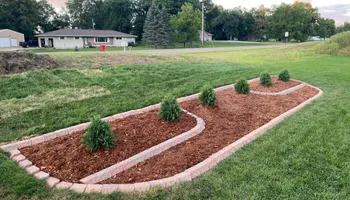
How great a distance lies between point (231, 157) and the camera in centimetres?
325

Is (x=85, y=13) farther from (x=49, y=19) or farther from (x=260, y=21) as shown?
(x=260, y=21)

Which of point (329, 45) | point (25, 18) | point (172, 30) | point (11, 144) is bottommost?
point (11, 144)

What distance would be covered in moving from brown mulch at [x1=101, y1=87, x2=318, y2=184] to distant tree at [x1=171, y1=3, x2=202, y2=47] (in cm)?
2938

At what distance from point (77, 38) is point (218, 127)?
34.2 metres

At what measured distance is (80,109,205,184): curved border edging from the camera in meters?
2.76

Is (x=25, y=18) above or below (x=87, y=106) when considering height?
above

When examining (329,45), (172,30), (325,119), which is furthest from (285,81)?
(172,30)

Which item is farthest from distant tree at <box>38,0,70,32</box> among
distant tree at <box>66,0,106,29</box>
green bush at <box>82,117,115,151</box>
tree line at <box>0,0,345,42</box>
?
green bush at <box>82,117,115,151</box>

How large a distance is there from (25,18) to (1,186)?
41.7 m

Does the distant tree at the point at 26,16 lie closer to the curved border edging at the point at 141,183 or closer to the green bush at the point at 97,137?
the curved border edging at the point at 141,183

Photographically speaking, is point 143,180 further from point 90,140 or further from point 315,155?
point 315,155

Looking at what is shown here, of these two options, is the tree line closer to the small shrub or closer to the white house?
the white house

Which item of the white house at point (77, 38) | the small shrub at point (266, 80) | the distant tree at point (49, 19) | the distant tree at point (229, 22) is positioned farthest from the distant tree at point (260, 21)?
the small shrub at point (266, 80)

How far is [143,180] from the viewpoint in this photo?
2746 mm
